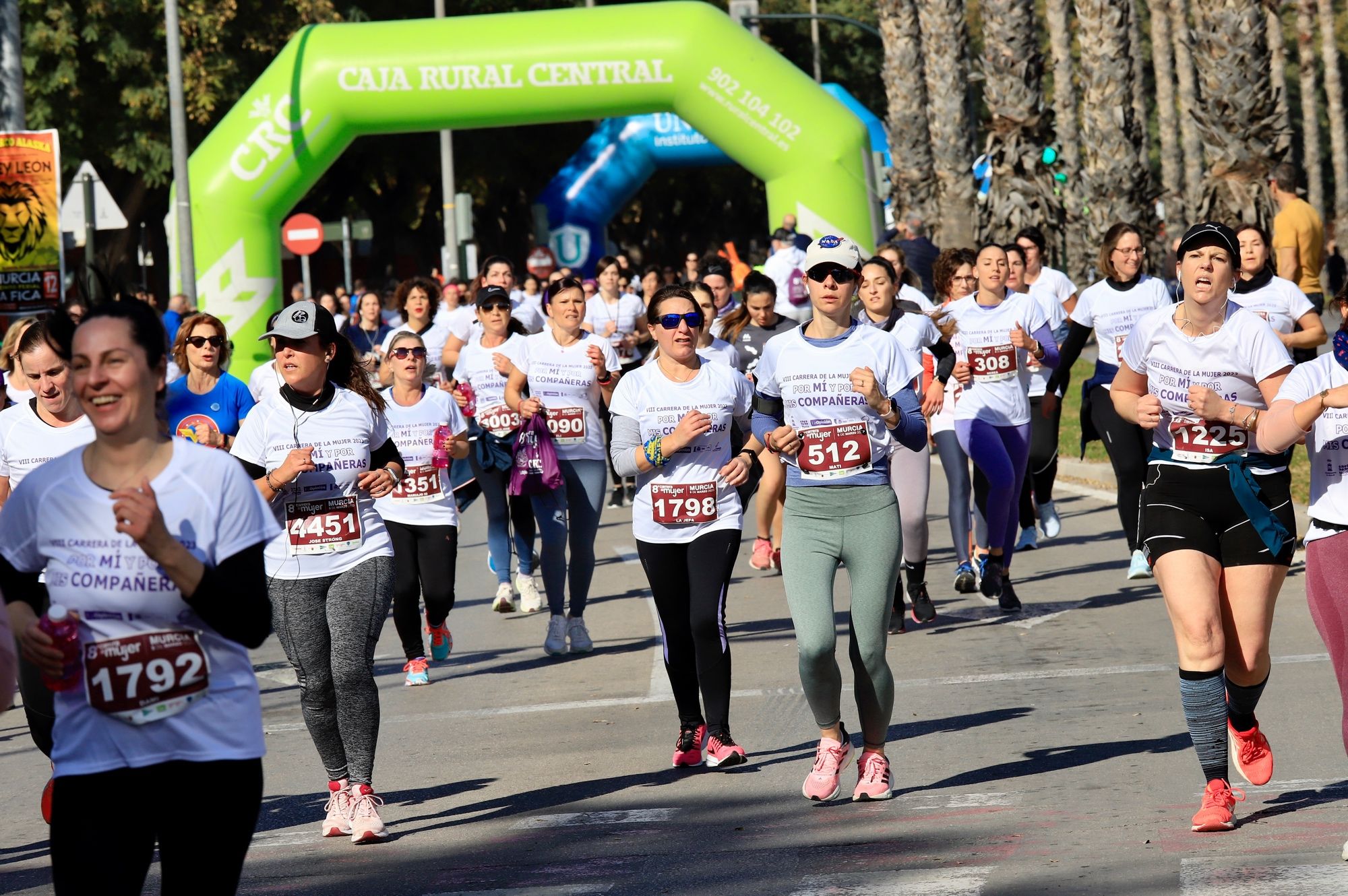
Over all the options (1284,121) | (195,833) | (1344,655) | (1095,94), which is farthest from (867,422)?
(1095,94)

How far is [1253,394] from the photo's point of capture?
6566 millimetres

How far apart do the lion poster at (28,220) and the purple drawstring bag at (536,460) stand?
6434mm

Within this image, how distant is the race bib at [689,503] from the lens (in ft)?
26.0

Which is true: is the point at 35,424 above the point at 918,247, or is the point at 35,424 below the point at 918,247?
below

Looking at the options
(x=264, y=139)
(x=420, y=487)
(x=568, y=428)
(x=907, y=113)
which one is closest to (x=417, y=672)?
(x=420, y=487)

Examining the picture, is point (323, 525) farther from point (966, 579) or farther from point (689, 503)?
point (966, 579)

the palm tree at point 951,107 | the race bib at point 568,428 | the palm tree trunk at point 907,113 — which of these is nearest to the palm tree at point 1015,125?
the palm tree at point 951,107

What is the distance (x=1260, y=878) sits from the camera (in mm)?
5672

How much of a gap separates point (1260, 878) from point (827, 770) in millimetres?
1799

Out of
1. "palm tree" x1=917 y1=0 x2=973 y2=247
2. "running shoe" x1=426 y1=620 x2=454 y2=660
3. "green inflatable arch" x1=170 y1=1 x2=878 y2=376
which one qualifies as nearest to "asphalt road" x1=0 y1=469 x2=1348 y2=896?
"running shoe" x1=426 y1=620 x2=454 y2=660

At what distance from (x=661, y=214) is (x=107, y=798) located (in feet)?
184

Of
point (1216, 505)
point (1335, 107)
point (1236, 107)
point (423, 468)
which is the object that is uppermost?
point (1335, 107)

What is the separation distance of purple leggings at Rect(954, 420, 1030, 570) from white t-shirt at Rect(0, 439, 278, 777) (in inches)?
301

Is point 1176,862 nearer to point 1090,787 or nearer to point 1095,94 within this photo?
point 1090,787
